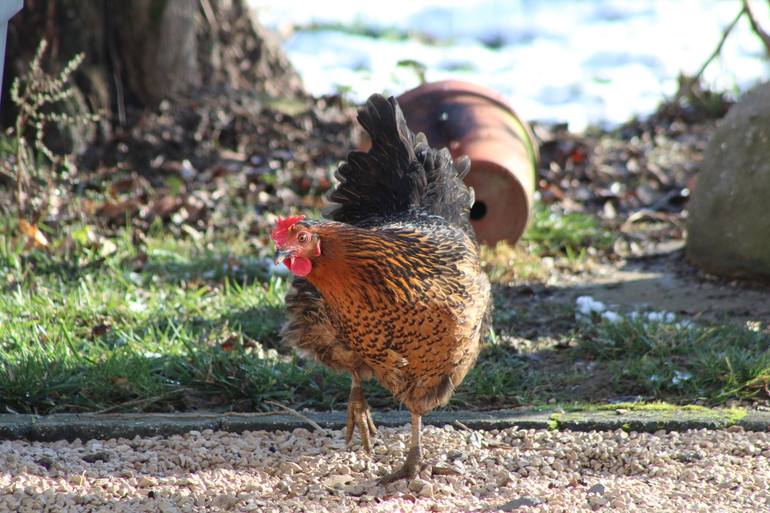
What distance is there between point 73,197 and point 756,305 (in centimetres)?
390

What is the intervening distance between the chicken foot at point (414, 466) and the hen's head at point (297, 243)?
713mm

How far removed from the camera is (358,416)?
132 inches

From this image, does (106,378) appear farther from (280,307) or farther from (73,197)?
(73,197)

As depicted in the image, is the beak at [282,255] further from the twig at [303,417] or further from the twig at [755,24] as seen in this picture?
the twig at [755,24]

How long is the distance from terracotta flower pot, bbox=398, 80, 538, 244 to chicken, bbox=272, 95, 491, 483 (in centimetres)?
140

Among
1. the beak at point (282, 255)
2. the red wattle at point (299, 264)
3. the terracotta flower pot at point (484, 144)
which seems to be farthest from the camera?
the terracotta flower pot at point (484, 144)

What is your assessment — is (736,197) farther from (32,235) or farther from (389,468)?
(32,235)

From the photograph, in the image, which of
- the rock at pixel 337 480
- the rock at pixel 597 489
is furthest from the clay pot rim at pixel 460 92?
the rock at pixel 597 489

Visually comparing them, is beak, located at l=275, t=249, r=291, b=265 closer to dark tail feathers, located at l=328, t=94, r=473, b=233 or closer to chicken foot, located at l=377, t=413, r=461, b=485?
chicken foot, located at l=377, t=413, r=461, b=485

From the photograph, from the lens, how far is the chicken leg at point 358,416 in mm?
3312

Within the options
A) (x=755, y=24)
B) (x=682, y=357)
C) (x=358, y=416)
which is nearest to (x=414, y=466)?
(x=358, y=416)

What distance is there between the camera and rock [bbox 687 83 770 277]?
499 cm

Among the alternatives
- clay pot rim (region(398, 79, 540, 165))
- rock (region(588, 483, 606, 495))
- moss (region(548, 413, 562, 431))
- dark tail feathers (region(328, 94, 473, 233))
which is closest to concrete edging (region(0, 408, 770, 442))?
moss (region(548, 413, 562, 431))

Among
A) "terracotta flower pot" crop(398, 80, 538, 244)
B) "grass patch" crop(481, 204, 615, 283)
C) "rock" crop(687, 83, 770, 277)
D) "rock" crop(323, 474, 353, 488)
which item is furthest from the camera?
"grass patch" crop(481, 204, 615, 283)
